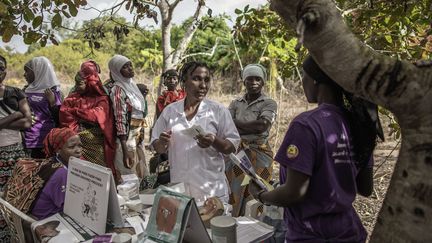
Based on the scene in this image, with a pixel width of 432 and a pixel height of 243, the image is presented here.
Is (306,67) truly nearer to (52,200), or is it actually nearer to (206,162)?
(206,162)

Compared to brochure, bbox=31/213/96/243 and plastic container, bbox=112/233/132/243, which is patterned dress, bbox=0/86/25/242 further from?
plastic container, bbox=112/233/132/243

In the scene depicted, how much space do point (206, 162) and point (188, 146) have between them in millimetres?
160

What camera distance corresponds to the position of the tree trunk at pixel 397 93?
3.51 feet

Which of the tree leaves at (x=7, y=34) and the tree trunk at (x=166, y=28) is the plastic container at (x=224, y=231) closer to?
the tree leaves at (x=7, y=34)

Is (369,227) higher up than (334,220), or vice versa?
(334,220)

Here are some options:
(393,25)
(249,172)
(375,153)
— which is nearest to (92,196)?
(249,172)

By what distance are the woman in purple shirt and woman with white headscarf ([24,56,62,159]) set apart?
292 cm

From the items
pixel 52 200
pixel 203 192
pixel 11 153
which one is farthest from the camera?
pixel 11 153

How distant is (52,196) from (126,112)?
5.65ft

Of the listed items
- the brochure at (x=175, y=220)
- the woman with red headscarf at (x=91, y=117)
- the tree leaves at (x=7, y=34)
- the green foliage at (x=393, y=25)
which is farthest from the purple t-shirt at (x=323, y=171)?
the woman with red headscarf at (x=91, y=117)

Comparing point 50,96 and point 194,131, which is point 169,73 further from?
point 194,131

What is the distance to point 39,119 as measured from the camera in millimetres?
3738

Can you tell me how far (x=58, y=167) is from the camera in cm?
221

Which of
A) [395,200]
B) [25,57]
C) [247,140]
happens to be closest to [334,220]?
[395,200]
